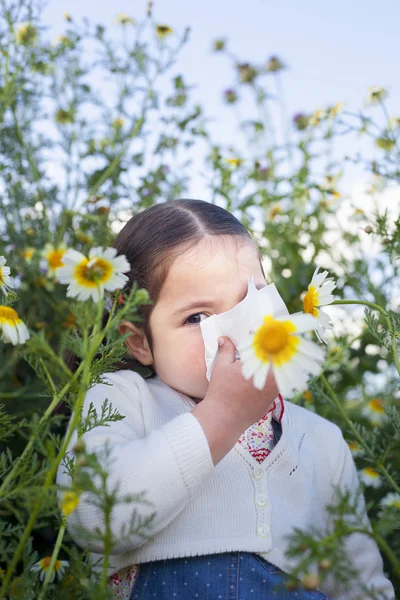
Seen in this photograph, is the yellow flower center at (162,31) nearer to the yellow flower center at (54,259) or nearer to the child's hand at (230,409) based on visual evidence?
the yellow flower center at (54,259)

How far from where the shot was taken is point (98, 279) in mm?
827

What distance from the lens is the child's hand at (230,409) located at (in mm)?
952

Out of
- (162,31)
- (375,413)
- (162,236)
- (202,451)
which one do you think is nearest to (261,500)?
(202,451)

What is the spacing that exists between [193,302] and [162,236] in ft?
0.68

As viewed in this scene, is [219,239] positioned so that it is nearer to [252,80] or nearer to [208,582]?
[208,582]

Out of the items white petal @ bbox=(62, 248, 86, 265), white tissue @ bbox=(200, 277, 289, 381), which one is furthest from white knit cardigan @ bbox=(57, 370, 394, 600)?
white petal @ bbox=(62, 248, 86, 265)

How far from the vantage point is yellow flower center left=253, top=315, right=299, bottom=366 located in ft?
2.51

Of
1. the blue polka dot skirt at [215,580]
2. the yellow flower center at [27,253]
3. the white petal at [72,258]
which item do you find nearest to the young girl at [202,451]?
the blue polka dot skirt at [215,580]

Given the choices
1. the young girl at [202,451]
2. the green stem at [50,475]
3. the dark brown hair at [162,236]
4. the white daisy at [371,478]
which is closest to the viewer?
the green stem at [50,475]

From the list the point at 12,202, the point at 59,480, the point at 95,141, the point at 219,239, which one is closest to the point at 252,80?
the point at 95,141

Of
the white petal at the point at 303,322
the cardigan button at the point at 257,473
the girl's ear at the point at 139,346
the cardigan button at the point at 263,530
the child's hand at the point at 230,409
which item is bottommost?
the cardigan button at the point at 263,530

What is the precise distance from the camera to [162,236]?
1.30 meters

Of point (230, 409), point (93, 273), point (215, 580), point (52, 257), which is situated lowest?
point (215, 580)

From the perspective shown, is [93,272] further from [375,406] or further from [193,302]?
[375,406]
